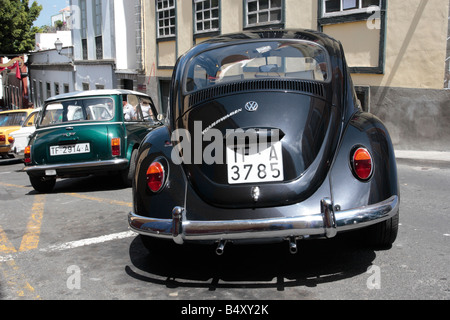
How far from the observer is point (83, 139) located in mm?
7918

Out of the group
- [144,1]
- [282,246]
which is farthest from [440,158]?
[144,1]

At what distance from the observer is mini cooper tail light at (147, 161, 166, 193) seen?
3.70 meters

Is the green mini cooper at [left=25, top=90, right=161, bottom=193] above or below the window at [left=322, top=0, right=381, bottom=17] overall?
below

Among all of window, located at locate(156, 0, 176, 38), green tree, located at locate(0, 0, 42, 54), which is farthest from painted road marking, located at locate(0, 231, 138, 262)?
green tree, located at locate(0, 0, 42, 54)

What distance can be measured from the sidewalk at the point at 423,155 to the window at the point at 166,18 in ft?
35.0

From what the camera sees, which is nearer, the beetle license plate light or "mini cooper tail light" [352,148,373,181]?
"mini cooper tail light" [352,148,373,181]

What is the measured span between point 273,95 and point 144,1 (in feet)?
57.9

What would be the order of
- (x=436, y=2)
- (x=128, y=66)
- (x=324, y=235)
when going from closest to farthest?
(x=324, y=235) → (x=436, y=2) → (x=128, y=66)

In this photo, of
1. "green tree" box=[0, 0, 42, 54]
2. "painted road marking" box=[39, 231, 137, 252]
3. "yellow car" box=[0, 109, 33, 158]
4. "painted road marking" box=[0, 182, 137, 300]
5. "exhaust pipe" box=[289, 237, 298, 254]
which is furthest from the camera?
"green tree" box=[0, 0, 42, 54]

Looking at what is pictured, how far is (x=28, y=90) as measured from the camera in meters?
38.6

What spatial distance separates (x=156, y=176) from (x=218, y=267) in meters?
0.88

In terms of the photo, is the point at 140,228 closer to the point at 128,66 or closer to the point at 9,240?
the point at 9,240

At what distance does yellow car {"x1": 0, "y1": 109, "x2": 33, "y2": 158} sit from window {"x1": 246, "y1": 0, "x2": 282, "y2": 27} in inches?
316

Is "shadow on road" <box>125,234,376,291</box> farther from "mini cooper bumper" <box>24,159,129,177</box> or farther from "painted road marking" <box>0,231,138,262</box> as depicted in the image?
"mini cooper bumper" <box>24,159,129,177</box>
